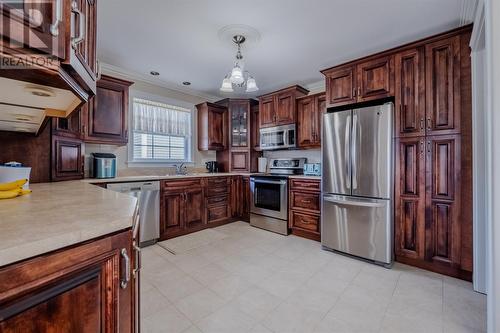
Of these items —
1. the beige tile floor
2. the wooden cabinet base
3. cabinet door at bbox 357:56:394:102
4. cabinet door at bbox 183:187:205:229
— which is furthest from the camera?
cabinet door at bbox 183:187:205:229

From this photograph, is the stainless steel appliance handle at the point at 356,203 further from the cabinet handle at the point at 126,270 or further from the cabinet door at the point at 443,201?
the cabinet handle at the point at 126,270

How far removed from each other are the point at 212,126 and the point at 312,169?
2072 mm

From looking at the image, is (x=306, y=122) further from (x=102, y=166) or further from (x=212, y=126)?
(x=102, y=166)

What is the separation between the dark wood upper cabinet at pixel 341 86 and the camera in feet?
9.32

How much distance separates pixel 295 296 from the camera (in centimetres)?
191

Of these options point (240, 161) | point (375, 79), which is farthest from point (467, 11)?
point (240, 161)

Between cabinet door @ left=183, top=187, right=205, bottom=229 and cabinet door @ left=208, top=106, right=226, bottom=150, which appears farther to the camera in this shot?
cabinet door @ left=208, top=106, right=226, bottom=150

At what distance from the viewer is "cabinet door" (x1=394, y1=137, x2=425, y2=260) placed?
7.86 ft

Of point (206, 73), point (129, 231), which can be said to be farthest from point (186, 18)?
point (129, 231)

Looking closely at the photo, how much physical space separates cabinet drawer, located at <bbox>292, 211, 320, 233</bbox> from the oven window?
303 millimetres

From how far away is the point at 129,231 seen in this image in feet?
2.86

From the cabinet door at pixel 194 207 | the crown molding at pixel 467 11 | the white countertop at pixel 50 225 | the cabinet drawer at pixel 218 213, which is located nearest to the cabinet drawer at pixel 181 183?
the cabinet door at pixel 194 207

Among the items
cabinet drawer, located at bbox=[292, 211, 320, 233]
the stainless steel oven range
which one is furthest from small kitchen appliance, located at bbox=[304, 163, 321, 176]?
cabinet drawer, located at bbox=[292, 211, 320, 233]

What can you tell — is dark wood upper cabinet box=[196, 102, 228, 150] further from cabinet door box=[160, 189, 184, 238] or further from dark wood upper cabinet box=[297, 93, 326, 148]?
dark wood upper cabinet box=[297, 93, 326, 148]
